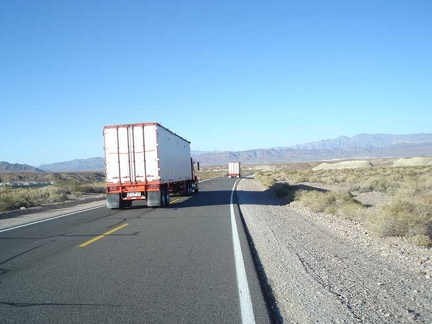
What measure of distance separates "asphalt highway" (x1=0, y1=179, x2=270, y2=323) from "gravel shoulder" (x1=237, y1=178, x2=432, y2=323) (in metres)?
0.54

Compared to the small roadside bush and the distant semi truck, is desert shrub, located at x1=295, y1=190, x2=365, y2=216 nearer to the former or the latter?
the small roadside bush

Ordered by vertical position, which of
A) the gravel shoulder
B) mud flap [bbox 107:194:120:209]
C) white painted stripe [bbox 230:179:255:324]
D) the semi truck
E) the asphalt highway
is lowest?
the gravel shoulder

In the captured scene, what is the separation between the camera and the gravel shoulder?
527 centimetres

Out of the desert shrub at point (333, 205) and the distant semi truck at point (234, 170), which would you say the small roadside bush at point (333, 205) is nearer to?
the desert shrub at point (333, 205)

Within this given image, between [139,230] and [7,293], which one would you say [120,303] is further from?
[139,230]

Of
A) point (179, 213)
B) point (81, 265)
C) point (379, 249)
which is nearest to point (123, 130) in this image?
point (179, 213)

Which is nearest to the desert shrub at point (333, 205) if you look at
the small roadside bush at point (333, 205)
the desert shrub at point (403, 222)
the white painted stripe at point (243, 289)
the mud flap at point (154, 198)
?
the small roadside bush at point (333, 205)

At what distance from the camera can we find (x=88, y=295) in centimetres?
599

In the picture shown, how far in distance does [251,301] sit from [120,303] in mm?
1875

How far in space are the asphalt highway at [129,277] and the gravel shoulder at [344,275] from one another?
0.54m

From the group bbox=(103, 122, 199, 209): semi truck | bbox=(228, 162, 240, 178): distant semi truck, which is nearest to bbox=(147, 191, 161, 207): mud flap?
bbox=(103, 122, 199, 209): semi truck

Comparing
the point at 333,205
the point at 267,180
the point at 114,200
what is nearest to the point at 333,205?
the point at 333,205

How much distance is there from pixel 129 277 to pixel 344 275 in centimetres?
385

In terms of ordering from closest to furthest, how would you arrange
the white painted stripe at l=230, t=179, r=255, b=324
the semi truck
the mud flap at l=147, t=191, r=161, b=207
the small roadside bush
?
the white painted stripe at l=230, t=179, r=255, b=324, the small roadside bush, the mud flap at l=147, t=191, r=161, b=207, the semi truck
